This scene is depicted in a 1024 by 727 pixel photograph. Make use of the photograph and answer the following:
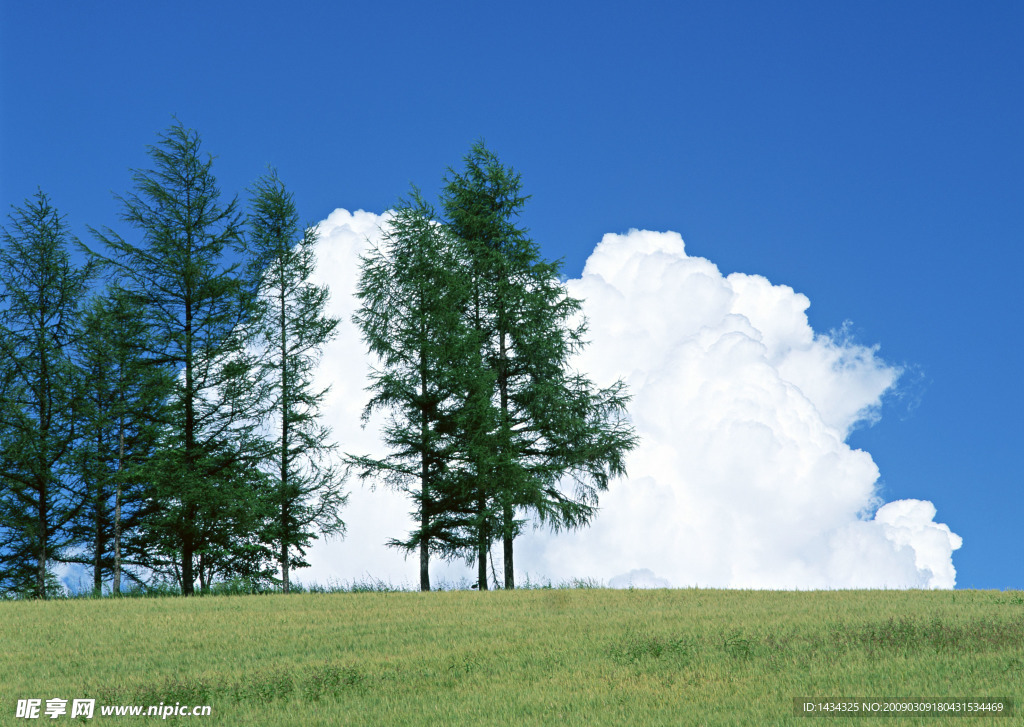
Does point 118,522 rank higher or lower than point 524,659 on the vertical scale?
higher

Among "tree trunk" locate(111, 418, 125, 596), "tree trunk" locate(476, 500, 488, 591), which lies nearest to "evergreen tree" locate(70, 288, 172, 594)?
"tree trunk" locate(111, 418, 125, 596)

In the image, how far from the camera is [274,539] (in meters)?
25.2

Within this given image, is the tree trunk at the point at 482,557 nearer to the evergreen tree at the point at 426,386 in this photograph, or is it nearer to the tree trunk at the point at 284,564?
the evergreen tree at the point at 426,386

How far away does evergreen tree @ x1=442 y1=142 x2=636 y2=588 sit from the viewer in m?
24.0

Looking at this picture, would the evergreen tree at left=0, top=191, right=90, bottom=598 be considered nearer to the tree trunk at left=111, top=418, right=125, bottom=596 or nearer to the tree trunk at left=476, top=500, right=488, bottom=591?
the tree trunk at left=111, top=418, right=125, bottom=596

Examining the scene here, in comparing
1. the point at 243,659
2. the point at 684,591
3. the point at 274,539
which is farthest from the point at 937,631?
the point at 274,539

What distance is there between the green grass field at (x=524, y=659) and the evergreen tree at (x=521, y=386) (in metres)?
→ 4.71

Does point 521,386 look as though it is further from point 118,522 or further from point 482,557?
point 118,522

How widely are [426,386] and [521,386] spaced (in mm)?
2943

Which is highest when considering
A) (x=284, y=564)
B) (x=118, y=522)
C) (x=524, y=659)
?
(x=118, y=522)

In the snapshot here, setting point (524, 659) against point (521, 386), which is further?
point (521, 386)

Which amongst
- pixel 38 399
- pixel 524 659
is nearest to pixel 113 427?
pixel 38 399

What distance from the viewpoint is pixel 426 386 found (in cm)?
2483

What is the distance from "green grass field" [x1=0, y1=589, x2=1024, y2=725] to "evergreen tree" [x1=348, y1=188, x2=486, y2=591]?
16.5 ft
